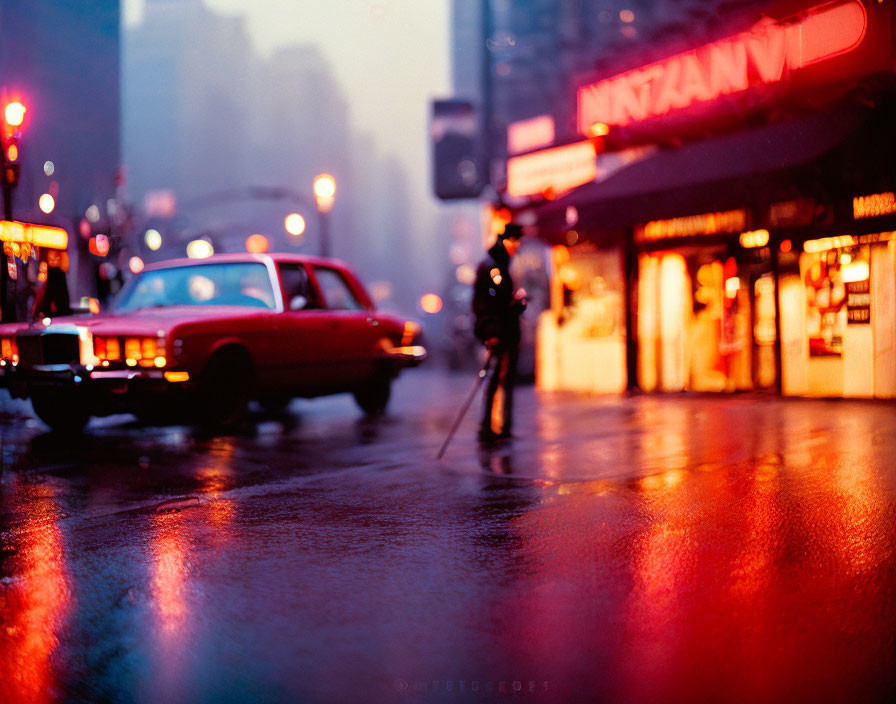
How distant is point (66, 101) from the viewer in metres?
47.5

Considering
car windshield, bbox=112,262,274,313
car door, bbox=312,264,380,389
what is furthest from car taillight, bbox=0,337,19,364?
car door, bbox=312,264,380,389

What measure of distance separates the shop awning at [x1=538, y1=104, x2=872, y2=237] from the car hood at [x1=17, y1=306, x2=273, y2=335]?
6385 mm

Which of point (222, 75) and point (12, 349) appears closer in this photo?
point (12, 349)

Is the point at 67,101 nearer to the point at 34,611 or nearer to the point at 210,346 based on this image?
the point at 210,346

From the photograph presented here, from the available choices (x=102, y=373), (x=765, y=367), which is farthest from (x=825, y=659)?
(x=765, y=367)

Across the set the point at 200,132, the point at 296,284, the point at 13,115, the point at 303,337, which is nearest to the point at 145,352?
the point at 303,337

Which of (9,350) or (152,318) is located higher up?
(152,318)

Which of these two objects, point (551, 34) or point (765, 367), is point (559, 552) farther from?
point (551, 34)

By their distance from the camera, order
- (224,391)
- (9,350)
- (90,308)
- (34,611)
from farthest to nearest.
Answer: (90,308) → (224,391) → (9,350) → (34,611)

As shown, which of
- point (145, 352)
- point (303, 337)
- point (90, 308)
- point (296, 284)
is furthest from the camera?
point (90, 308)

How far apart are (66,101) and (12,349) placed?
41.8m

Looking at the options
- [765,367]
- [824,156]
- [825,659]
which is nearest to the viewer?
[825,659]

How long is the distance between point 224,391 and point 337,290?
2726 millimetres

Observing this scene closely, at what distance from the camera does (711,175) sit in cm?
1393
